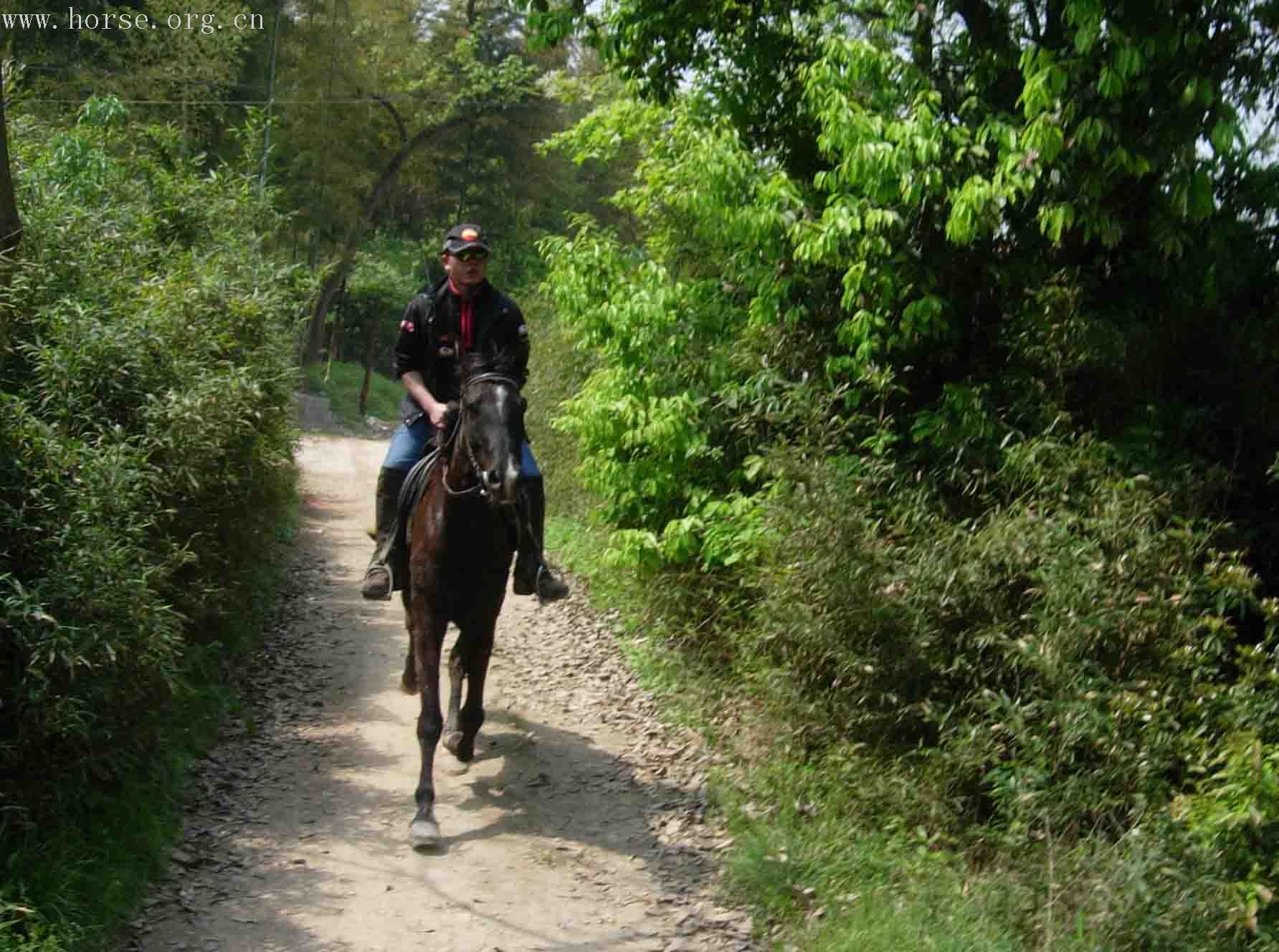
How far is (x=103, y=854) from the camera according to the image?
5844mm

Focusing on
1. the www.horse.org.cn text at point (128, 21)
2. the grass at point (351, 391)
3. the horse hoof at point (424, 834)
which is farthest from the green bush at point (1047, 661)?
the grass at point (351, 391)

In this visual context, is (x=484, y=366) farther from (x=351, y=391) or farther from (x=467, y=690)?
(x=351, y=391)

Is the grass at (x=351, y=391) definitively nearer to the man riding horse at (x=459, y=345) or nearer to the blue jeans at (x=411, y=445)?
the blue jeans at (x=411, y=445)

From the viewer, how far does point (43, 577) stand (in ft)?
19.0

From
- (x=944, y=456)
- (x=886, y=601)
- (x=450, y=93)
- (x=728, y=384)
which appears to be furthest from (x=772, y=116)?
(x=450, y=93)

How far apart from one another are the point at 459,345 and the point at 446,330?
0.16m

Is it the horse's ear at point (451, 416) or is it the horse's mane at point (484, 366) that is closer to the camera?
the horse's mane at point (484, 366)

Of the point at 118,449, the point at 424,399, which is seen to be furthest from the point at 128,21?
the point at 118,449

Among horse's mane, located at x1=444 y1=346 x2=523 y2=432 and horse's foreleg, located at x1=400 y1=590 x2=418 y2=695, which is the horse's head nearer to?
horse's mane, located at x1=444 y1=346 x2=523 y2=432

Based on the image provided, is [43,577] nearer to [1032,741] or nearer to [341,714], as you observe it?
[341,714]

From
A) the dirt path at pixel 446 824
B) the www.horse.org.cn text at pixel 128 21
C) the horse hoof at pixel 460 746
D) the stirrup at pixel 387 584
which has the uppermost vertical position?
the www.horse.org.cn text at pixel 128 21

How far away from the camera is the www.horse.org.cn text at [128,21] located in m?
22.1

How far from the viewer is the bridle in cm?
677

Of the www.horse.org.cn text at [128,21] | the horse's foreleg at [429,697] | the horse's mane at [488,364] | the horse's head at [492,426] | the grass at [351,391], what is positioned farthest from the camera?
the grass at [351,391]
